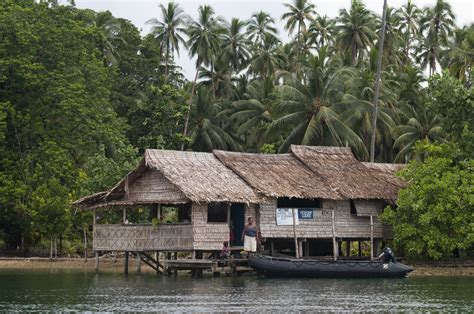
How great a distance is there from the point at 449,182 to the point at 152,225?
1034 centimetres

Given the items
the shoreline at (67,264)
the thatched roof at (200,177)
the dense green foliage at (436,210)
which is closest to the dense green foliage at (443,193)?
the dense green foliage at (436,210)

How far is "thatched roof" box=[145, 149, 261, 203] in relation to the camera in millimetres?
31031

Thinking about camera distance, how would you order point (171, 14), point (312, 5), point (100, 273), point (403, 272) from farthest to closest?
point (312, 5), point (171, 14), point (100, 273), point (403, 272)

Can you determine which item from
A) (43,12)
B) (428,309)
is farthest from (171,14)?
(428,309)

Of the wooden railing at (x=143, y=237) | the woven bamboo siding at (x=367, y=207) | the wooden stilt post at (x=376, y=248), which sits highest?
the woven bamboo siding at (x=367, y=207)

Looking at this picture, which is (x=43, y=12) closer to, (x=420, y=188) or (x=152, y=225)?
(x=152, y=225)

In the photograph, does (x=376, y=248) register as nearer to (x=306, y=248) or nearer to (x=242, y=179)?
(x=306, y=248)

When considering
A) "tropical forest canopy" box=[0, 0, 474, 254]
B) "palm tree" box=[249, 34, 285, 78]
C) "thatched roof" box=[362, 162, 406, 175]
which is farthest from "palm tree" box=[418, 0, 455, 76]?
"thatched roof" box=[362, 162, 406, 175]

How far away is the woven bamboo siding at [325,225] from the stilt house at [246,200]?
0.12ft

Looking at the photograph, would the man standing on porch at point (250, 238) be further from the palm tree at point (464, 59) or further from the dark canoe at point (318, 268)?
the palm tree at point (464, 59)

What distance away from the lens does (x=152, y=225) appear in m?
32.3

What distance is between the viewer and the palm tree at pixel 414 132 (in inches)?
1837

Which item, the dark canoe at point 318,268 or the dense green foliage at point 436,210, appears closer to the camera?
the dark canoe at point 318,268

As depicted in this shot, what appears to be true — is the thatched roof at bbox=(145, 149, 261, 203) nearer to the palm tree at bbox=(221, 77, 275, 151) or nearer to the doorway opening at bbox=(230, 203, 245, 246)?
the doorway opening at bbox=(230, 203, 245, 246)
